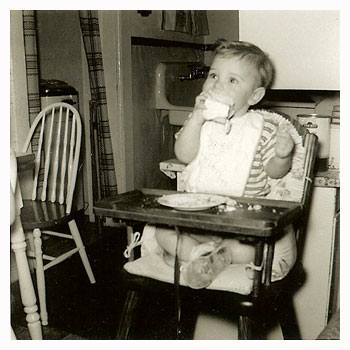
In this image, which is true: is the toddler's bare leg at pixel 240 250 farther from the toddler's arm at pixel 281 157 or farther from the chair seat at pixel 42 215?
the chair seat at pixel 42 215

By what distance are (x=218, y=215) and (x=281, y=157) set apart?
0.34 metres

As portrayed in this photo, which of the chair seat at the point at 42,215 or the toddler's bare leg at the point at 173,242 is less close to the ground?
the toddler's bare leg at the point at 173,242

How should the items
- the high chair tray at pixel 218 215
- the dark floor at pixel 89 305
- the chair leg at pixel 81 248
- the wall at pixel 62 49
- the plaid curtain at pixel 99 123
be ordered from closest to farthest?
1. the high chair tray at pixel 218 215
2. the dark floor at pixel 89 305
3. the chair leg at pixel 81 248
4. the plaid curtain at pixel 99 123
5. the wall at pixel 62 49

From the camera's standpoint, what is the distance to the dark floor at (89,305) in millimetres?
1782

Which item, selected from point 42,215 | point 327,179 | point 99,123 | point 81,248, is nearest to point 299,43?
point 327,179

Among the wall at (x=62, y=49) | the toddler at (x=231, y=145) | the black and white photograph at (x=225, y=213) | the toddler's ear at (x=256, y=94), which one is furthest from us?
the wall at (x=62, y=49)

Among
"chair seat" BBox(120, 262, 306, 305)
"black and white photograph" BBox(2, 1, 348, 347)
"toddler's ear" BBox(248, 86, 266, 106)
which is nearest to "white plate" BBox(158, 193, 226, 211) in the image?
"black and white photograph" BBox(2, 1, 348, 347)

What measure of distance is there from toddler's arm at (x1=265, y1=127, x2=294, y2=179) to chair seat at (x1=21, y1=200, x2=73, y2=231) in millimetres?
881

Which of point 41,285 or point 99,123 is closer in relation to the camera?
point 41,285

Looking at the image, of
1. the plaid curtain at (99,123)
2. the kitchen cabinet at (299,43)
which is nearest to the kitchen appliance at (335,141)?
the kitchen cabinet at (299,43)

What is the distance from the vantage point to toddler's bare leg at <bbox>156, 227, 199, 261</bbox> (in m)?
1.25

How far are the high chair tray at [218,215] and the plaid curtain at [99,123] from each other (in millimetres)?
1621

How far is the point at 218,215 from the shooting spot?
105 centimetres

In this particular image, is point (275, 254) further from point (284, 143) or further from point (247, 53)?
point (247, 53)
